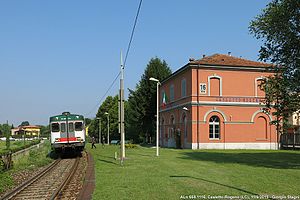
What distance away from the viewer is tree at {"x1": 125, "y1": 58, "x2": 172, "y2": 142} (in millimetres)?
58906

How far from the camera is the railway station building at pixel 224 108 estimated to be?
3968 cm

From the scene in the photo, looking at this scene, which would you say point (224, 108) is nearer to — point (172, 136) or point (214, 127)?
point (214, 127)

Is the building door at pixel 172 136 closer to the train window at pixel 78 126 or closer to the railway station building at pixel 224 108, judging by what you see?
the railway station building at pixel 224 108

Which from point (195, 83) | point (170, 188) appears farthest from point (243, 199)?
point (195, 83)

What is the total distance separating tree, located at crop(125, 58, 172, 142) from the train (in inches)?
1168

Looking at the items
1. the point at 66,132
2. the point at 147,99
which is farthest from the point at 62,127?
the point at 147,99

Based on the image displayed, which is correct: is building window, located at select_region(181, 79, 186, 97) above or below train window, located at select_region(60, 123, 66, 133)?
above

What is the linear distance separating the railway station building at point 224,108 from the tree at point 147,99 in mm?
17320

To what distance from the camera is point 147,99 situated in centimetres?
5897

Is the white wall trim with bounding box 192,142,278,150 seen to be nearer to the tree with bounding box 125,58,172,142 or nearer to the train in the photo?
the train

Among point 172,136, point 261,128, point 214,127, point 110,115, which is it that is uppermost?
point 110,115

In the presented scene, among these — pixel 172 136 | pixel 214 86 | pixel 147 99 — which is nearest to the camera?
pixel 214 86

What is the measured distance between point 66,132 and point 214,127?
1766 centimetres

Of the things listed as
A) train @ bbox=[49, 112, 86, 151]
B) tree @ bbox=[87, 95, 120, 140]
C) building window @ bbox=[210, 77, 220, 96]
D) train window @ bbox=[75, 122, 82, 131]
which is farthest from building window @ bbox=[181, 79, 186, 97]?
tree @ bbox=[87, 95, 120, 140]
